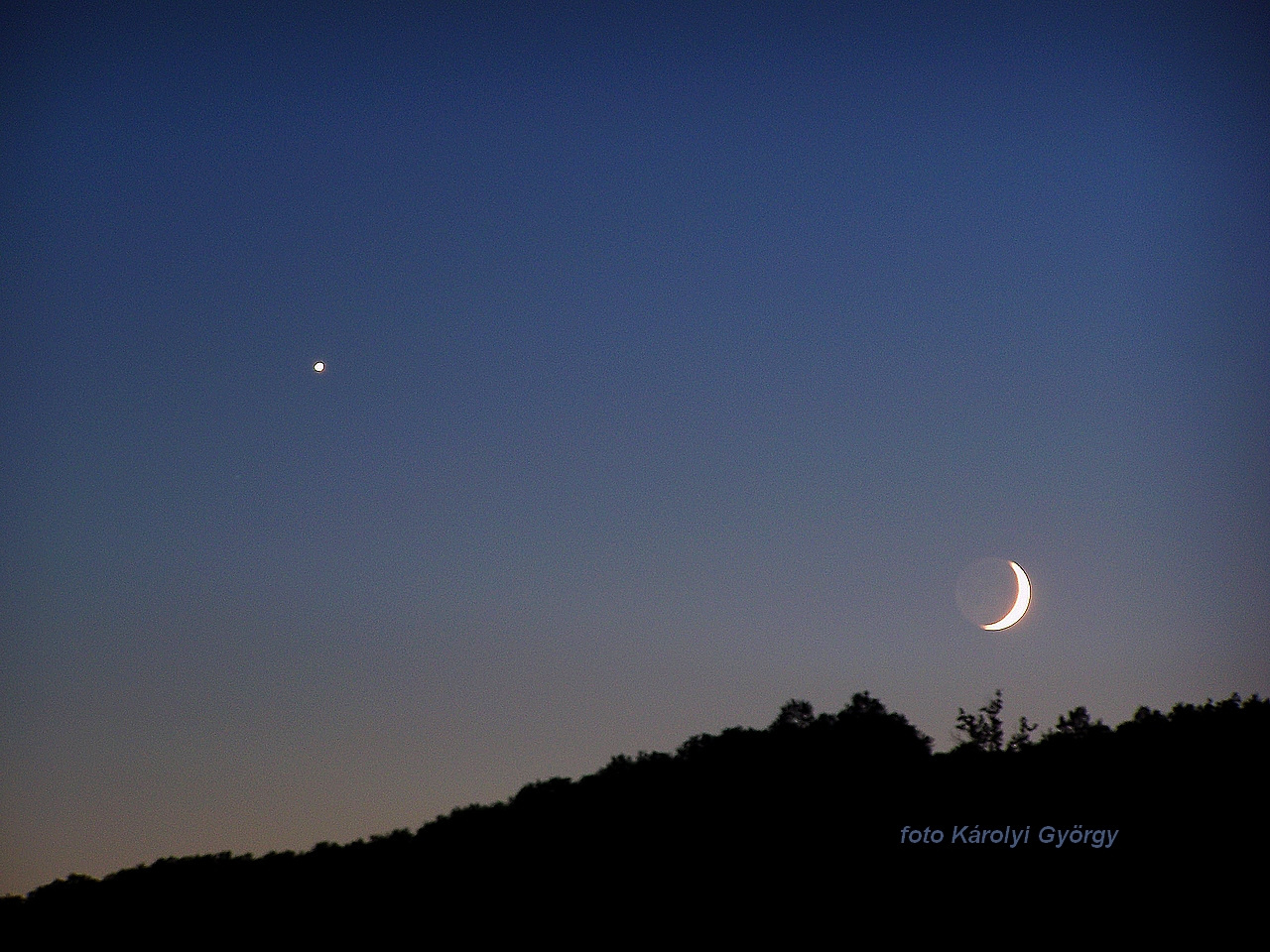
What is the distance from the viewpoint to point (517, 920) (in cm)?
5406

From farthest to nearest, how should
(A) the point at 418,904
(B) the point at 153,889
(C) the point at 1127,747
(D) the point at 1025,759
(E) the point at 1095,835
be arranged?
(B) the point at 153,889
(A) the point at 418,904
(D) the point at 1025,759
(C) the point at 1127,747
(E) the point at 1095,835

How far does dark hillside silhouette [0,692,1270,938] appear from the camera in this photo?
41.2 meters

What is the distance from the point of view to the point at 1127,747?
5088cm

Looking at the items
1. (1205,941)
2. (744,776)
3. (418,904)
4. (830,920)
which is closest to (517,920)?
(418,904)

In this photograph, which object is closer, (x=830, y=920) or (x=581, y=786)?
(x=830, y=920)

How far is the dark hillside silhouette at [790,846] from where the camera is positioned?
41188 mm

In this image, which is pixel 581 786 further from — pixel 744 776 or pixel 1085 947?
pixel 1085 947

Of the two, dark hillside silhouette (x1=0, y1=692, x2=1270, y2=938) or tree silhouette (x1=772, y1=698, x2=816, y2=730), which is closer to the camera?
dark hillside silhouette (x1=0, y1=692, x2=1270, y2=938)

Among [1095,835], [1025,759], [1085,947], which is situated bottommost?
[1085,947]

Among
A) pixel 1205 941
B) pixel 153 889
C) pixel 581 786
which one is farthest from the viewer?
pixel 581 786

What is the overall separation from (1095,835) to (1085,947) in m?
6.98

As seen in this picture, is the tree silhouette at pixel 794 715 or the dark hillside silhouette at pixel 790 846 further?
the tree silhouette at pixel 794 715

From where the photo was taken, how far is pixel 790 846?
181ft

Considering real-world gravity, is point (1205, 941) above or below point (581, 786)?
below
